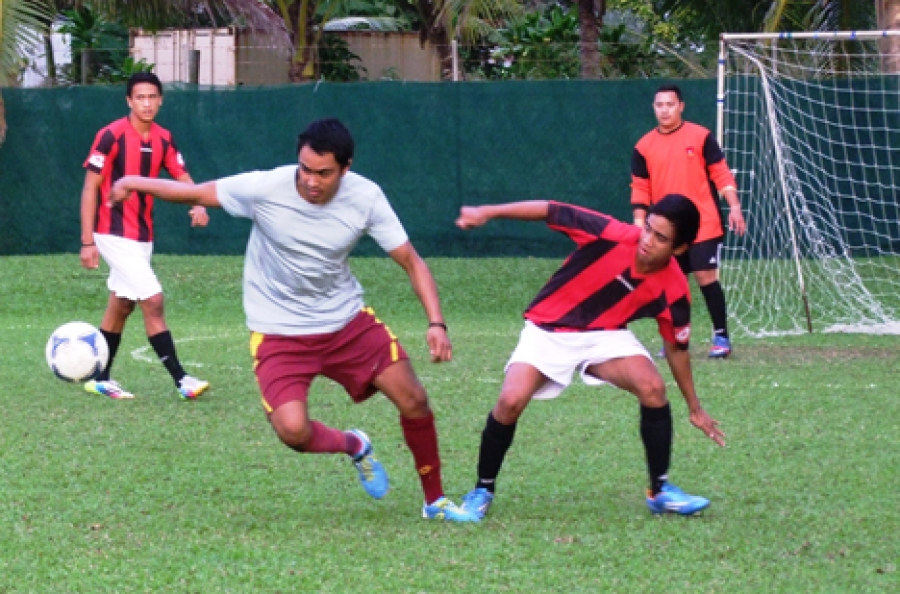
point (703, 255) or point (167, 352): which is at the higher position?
point (703, 255)

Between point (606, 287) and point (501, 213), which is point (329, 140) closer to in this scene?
point (501, 213)

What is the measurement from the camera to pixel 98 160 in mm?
8484

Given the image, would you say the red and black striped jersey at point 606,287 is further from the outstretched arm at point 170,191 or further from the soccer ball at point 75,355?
the soccer ball at point 75,355

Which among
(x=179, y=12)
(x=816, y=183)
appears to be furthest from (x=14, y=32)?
(x=816, y=183)

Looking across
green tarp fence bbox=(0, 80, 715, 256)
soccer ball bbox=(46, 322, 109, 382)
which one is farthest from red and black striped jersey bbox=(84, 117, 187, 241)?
green tarp fence bbox=(0, 80, 715, 256)

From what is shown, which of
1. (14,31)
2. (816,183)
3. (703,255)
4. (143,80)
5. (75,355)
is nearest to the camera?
(75,355)

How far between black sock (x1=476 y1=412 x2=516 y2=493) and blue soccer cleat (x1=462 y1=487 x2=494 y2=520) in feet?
0.10

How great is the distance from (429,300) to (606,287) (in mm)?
752

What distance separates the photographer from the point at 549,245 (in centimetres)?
1717

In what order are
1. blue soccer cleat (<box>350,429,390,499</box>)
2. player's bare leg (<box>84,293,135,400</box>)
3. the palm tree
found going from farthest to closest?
1. the palm tree
2. player's bare leg (<box>84,293,135,400</box>)
3. blue soccer cleat (<box>350,429,390,499</box>)

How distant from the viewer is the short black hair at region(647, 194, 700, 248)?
5340 millimetres

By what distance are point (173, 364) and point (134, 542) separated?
3.48m

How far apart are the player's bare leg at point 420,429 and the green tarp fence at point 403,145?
11.5m

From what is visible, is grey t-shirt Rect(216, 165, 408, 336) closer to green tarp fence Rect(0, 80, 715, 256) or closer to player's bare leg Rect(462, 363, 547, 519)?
player's bare leg Rect(462, 363, 547, 519)
